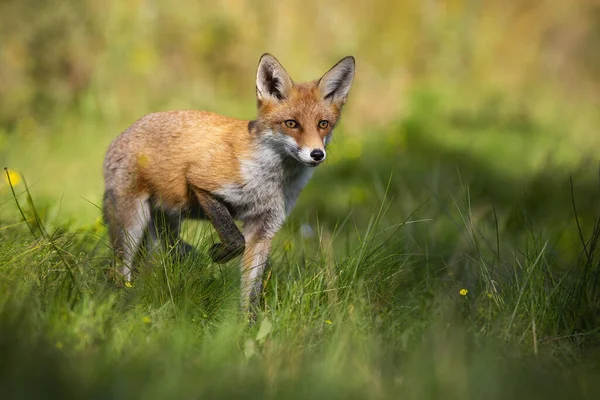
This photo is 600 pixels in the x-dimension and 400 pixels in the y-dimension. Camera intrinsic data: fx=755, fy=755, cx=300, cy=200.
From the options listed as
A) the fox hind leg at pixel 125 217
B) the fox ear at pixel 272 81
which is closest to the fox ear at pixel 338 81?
the fox ear at pixel 272 81

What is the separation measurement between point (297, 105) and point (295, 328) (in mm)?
1841

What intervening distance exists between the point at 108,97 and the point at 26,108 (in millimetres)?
1100

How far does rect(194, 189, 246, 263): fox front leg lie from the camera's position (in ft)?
16.5

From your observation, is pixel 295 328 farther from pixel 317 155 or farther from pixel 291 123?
pixel 291 123

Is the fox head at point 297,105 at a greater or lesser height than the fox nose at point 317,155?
greater

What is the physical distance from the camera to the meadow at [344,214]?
3.34 m

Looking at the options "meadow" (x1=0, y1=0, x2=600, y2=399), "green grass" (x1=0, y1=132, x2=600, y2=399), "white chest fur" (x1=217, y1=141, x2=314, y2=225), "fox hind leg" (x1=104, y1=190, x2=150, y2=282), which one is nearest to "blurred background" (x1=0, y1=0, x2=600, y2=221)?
"meadow" (x1=0, y1=0, x2=600, y2=399)

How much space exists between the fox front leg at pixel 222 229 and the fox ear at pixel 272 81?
806 millimetres

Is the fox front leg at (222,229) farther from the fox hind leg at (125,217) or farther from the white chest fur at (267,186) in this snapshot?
the fox hind leg at (125,217)

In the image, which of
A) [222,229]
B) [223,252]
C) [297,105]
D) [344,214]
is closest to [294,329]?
[223,252]

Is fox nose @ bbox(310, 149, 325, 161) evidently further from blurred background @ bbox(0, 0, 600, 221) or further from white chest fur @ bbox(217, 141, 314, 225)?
blurred background @ bbox(0, 0, 600, 221)

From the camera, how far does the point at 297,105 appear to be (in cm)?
525

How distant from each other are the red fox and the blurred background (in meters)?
3.08

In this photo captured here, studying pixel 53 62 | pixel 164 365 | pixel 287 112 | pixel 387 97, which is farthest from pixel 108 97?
pixel 164 365
